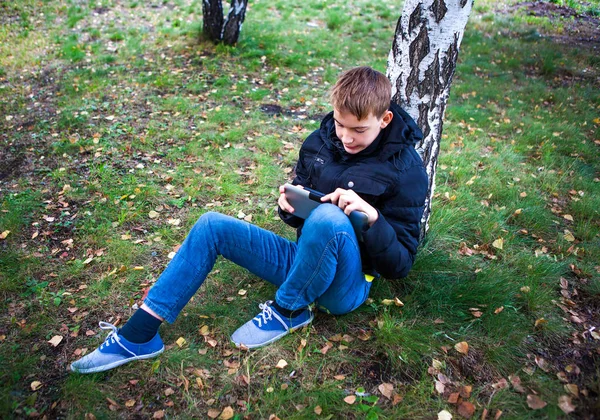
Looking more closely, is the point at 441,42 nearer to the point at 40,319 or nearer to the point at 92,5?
the point at 40,319

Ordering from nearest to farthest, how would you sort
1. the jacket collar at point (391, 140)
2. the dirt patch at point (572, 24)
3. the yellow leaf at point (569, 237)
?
the jacket collar at point (391, 140) < the yellow leaf at point (569, 237) < the dirt patch at point (572, 24)

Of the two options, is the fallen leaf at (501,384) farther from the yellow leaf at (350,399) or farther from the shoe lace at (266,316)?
the shoe lace at (266,316)

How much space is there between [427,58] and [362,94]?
2.74 ft

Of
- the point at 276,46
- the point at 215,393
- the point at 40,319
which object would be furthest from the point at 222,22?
the point at 215,393

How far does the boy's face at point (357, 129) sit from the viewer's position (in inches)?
86.0

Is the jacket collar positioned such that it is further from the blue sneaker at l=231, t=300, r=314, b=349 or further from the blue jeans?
the blue sneaker at l=231, t=300, r=314, b=349

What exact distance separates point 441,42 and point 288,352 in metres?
2.19

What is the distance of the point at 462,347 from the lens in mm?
2385

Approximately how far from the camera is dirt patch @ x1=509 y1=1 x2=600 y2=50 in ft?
22.3

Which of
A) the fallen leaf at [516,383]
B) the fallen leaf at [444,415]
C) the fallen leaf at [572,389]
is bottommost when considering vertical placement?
the fallen leaf at [444,415]

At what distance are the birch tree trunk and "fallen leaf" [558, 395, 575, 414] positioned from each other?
5.40ft

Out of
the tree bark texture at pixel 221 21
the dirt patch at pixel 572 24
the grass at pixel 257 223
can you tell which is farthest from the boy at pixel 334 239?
the dirt patch at pixel 572 24

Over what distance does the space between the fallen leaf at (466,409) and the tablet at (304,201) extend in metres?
1.02

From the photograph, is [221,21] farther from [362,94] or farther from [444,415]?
[444,415]
